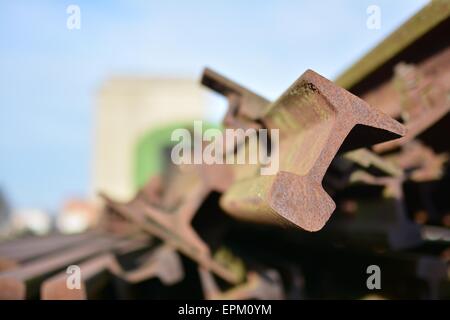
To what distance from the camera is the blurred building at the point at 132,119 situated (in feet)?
53.6

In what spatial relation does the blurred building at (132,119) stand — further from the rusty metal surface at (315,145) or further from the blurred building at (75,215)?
the rusty metal surface at (315,145)

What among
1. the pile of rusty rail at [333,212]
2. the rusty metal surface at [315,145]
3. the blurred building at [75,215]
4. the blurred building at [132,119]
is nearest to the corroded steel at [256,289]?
the pile of rusty rail at [333,212]

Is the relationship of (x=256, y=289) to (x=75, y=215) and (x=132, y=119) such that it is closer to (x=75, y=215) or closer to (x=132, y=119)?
(x=132, y=119)

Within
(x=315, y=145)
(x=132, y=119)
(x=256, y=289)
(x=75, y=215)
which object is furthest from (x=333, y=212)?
(x=75, y=215)

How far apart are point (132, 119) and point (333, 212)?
15.4 metres

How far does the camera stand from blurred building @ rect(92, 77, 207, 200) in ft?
53.6

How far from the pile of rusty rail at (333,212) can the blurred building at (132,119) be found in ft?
45.3

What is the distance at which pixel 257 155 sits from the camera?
1795 mm

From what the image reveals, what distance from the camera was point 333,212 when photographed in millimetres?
1665

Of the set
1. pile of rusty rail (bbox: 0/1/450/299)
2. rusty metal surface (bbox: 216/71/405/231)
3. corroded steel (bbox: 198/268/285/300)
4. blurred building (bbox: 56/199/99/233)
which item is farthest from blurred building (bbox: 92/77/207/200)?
rusty metal surface (bbox: 216/71/405/231)
